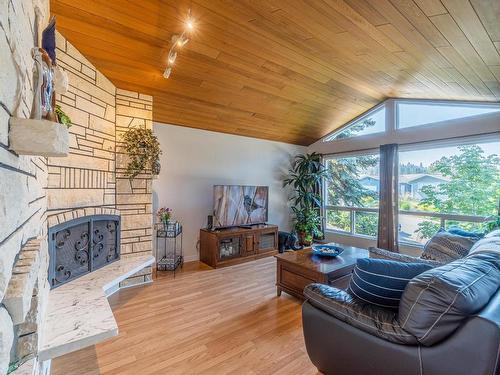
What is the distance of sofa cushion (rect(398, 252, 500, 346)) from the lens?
3.89ft

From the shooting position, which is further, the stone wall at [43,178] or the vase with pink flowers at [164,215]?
the vase with pink flowers at [164,215]

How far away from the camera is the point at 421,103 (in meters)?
4.46

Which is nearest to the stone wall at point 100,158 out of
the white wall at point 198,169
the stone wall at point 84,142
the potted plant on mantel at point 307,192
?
the stone wall at point 84,142

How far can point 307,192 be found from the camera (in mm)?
5746

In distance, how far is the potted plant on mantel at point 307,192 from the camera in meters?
5.56

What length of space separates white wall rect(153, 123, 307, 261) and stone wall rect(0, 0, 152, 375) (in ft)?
2.39

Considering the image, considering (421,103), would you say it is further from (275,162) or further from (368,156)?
(275,162)

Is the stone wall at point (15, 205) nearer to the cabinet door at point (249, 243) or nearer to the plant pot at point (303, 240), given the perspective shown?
the cabinet door at point (249, 243)

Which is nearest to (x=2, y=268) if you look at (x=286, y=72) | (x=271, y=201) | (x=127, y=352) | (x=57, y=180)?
(x=127, y=352)

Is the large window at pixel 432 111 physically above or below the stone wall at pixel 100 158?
above

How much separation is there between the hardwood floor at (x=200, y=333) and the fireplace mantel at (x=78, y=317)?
1.38 feet

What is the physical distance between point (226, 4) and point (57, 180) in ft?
7.37

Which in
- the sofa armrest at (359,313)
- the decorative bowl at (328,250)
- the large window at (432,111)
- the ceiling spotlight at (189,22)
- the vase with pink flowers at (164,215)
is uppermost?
the ceiling spotlight at (189,22)

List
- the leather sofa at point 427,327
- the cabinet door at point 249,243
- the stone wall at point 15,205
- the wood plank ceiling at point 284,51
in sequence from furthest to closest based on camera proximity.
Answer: the cabinet door at point 249,243 < the wood plank ceiling at point 284,51 < the leather sofa at point 427,327 < the stone wall at point 15,205
